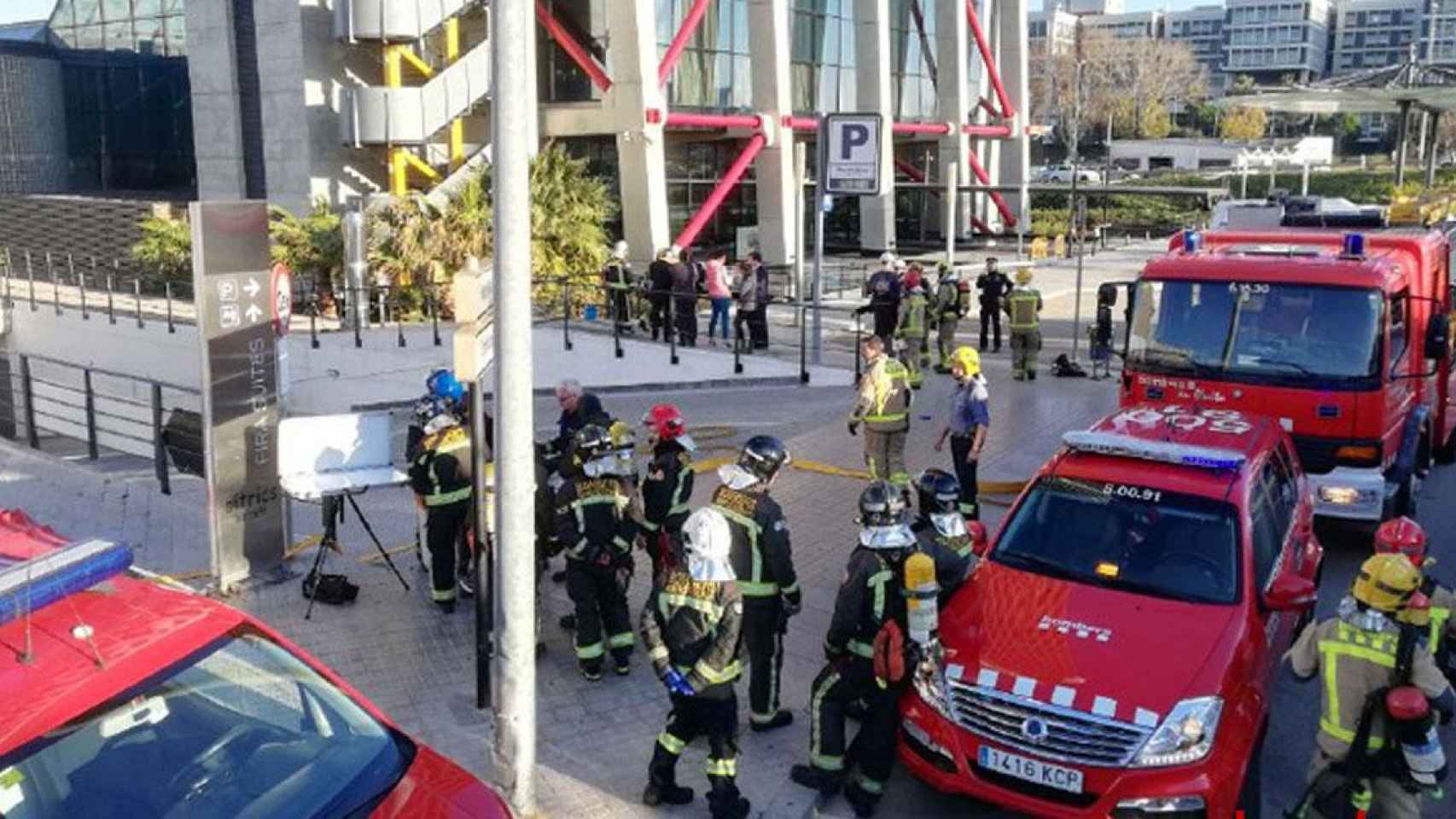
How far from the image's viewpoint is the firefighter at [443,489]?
8.05 meters

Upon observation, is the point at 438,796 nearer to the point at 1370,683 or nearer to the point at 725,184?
the point at 1370,683

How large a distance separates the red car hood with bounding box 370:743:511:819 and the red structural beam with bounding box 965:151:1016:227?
134 ft

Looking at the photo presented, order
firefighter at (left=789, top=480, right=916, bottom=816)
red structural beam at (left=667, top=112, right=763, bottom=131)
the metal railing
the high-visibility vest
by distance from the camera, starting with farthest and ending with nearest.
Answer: red structural beam at (left=667, top=112, right=763, bottom=131)
the high-visibility vest
the metal railing
firefighter at (left=789, top=480, right=916, bottom=816)

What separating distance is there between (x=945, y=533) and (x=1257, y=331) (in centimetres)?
493

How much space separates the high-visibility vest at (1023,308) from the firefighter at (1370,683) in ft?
40.4

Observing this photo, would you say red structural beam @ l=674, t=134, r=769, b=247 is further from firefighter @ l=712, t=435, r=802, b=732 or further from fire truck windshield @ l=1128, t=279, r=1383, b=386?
firefighter @ l=712, t=435, r=802, b=732

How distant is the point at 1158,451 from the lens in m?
7.31

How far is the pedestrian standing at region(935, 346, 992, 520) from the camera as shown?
10812 millimetres

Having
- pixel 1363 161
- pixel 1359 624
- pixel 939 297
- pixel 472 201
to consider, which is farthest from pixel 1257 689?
pixel 1363 161

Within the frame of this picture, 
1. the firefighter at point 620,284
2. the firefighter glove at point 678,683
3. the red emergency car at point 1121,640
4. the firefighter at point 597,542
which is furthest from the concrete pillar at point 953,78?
the firefighter glove at point 678,683

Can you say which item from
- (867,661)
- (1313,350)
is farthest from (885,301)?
(867,661)

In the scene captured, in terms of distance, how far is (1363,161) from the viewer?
78812 mm

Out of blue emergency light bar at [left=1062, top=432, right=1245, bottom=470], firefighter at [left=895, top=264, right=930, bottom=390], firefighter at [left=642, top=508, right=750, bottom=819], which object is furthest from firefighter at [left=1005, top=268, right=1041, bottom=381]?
firefighter at [left=642, top=508, right=750, bottom=819]

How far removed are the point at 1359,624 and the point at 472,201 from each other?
1823 cm
